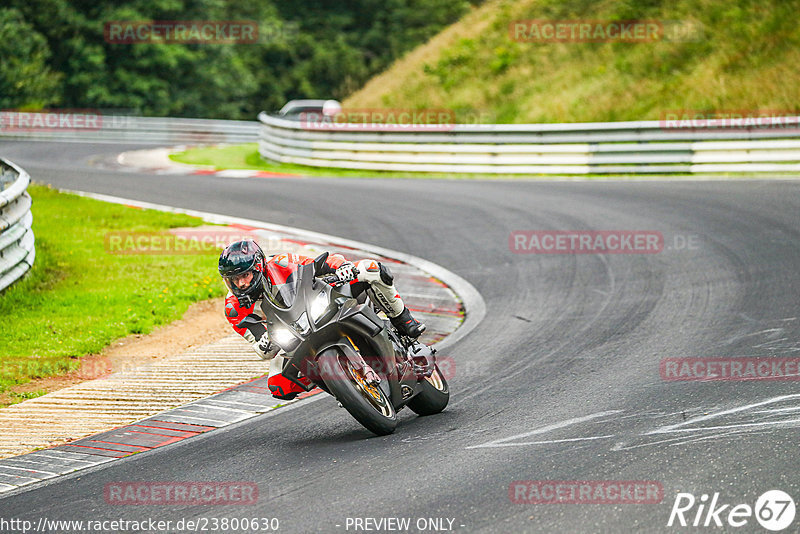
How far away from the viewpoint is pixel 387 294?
6930 mm

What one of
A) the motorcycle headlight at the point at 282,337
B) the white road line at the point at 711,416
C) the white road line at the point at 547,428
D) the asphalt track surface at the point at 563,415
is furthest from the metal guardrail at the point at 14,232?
the white road line at the point at 711,416

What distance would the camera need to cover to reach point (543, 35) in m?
30.5

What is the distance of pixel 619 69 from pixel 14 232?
Answer: 61.6 ft

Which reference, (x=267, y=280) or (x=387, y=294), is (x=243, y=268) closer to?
(x=267, y=280)

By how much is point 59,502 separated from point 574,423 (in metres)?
3.63

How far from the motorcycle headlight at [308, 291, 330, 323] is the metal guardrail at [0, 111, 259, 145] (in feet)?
112

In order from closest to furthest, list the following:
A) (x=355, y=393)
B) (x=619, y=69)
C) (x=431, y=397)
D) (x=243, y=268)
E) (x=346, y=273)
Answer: (x=355, y=393) < (x=243, y=268) < (x=346, y=273) < (x=431, y=397) < (x=619, y=69)

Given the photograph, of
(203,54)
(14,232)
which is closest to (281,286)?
(14,232)

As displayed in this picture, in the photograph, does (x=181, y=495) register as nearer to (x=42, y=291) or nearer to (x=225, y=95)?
(x=42, y=291)

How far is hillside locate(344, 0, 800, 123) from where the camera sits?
22.4 metres

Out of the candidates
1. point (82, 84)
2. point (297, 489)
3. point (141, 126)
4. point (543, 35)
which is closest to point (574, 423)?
point (297, 489)

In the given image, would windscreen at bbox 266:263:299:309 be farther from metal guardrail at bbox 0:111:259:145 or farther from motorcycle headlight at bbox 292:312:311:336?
metal guardrail at bbox 0:111:259:145

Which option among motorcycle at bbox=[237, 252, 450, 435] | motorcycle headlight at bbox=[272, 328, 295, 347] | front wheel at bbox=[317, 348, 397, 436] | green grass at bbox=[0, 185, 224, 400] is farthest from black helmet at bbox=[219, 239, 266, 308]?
green grass at bbox=[0, 185, 224, 400]

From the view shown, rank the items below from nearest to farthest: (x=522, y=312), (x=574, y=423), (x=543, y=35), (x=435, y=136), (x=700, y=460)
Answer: (x=700, y=460)
(x=574, y=423)
(x=522, y=312)
(x=435, y=136)
(x=543, y=35)
